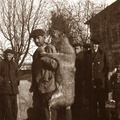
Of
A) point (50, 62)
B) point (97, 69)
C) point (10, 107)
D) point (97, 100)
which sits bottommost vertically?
point (10, 107)

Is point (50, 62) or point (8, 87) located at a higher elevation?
point (50, 62)

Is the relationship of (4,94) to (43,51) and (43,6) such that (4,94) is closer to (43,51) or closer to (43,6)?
(43,51)

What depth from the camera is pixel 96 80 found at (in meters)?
7.30

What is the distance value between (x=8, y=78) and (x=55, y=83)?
2377 millimetres

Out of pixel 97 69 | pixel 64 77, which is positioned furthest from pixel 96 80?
pixel 64 77

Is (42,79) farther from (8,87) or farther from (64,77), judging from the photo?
(8,87)

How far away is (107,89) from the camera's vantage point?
7.29m

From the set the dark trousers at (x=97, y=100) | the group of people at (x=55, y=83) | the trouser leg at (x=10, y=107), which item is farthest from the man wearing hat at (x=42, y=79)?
the trouser leg at (x=10, y=107)

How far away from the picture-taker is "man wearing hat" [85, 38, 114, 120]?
7.23 meters

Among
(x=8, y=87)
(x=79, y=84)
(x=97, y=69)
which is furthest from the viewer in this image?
(x=8, y=87)

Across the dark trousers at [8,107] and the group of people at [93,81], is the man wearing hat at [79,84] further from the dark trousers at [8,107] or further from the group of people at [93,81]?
the dark trousers at [8,107]

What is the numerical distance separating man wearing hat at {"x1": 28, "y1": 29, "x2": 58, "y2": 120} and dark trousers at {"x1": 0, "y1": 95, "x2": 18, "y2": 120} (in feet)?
6.29

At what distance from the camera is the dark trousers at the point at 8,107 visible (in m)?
7.98

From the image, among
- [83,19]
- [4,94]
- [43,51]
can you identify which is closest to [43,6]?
[83,19]
